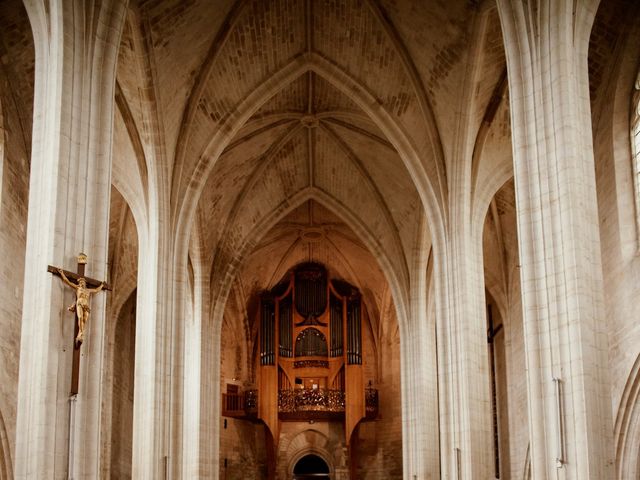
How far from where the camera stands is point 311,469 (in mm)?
35062

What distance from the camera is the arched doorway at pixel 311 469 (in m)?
34.8

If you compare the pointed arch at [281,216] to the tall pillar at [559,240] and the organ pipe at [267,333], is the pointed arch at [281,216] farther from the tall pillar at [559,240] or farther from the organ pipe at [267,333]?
the tall pillar at [559,240]

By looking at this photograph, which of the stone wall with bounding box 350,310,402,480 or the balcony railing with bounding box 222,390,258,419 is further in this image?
the stone wall with bounding box 350,310,402,480

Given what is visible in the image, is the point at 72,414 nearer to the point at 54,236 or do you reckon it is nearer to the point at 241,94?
the point at 54,236

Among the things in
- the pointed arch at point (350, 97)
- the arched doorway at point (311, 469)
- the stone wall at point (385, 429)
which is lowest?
the arched doorway at point (311, 469)

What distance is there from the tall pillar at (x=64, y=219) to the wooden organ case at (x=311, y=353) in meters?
20.3

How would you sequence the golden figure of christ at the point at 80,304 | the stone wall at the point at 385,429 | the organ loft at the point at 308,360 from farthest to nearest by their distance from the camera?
the stone wall at the point at 385,429, the organ loft at the point at 308,360, the golden figure of christ at the point at 80,304

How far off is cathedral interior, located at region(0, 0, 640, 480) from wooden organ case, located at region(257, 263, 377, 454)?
0.26ft

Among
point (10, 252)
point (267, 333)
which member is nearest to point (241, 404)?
point (267, 333)

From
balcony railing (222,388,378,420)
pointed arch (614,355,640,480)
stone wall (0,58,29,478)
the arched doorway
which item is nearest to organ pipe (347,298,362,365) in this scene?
balcony railing (222,388,378,420)

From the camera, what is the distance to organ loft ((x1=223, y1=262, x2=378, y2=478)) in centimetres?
3312

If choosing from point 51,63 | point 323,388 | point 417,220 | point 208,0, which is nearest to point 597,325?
point 51,63

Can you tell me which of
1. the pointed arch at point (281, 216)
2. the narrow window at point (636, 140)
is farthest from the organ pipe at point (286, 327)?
the narrow window at point (636, 140)

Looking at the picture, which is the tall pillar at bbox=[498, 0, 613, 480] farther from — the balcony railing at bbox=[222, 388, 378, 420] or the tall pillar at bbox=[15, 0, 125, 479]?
the balcony railing at bbox=[222, 388, 378, 420]
